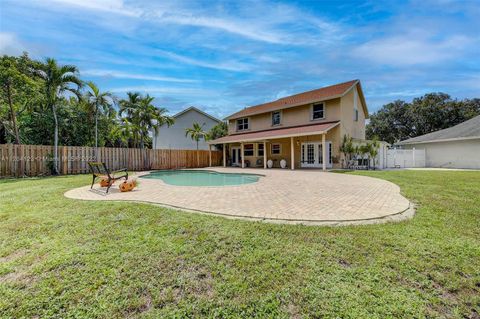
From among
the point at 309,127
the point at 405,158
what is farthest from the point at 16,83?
the point at 405,158

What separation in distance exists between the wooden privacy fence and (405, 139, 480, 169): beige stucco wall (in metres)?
23.9

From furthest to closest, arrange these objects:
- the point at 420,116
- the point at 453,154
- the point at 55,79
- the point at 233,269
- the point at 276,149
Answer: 1. the point at 420,116
2. the point at 276,149
3. the point at 453,154
4. the point at 55,79
5. the point at 233,269

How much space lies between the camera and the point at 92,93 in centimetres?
1833

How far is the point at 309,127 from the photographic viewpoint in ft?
62.1

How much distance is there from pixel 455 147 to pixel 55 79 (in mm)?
32709

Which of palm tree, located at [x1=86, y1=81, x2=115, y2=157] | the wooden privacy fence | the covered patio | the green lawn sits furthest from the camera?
palm tree, located at [x1=86, y1=81, x2=115, y2=157]

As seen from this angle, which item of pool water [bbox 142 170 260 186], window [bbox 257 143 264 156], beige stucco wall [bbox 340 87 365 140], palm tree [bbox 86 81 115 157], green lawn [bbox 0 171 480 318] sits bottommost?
green lawn [bbox 0 171 480 318]

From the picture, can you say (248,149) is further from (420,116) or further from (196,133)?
(420,116)

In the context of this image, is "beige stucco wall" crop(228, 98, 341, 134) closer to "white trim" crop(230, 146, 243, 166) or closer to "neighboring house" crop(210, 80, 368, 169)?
"neighboring house" crop(210, 80, 368, 169)

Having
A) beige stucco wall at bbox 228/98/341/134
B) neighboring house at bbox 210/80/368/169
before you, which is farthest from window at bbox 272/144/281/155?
beige stucco wall at bbox 228/98/341/134

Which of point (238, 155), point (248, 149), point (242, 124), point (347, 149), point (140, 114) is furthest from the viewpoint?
point (242, 124)

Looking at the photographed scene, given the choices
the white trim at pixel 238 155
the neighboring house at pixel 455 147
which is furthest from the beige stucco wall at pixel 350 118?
the white trim at pixel 238 155

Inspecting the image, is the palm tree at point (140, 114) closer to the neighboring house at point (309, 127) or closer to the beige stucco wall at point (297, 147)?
the neighboring house at point (309, 127)

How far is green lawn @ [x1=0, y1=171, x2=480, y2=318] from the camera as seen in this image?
87.7 inches
